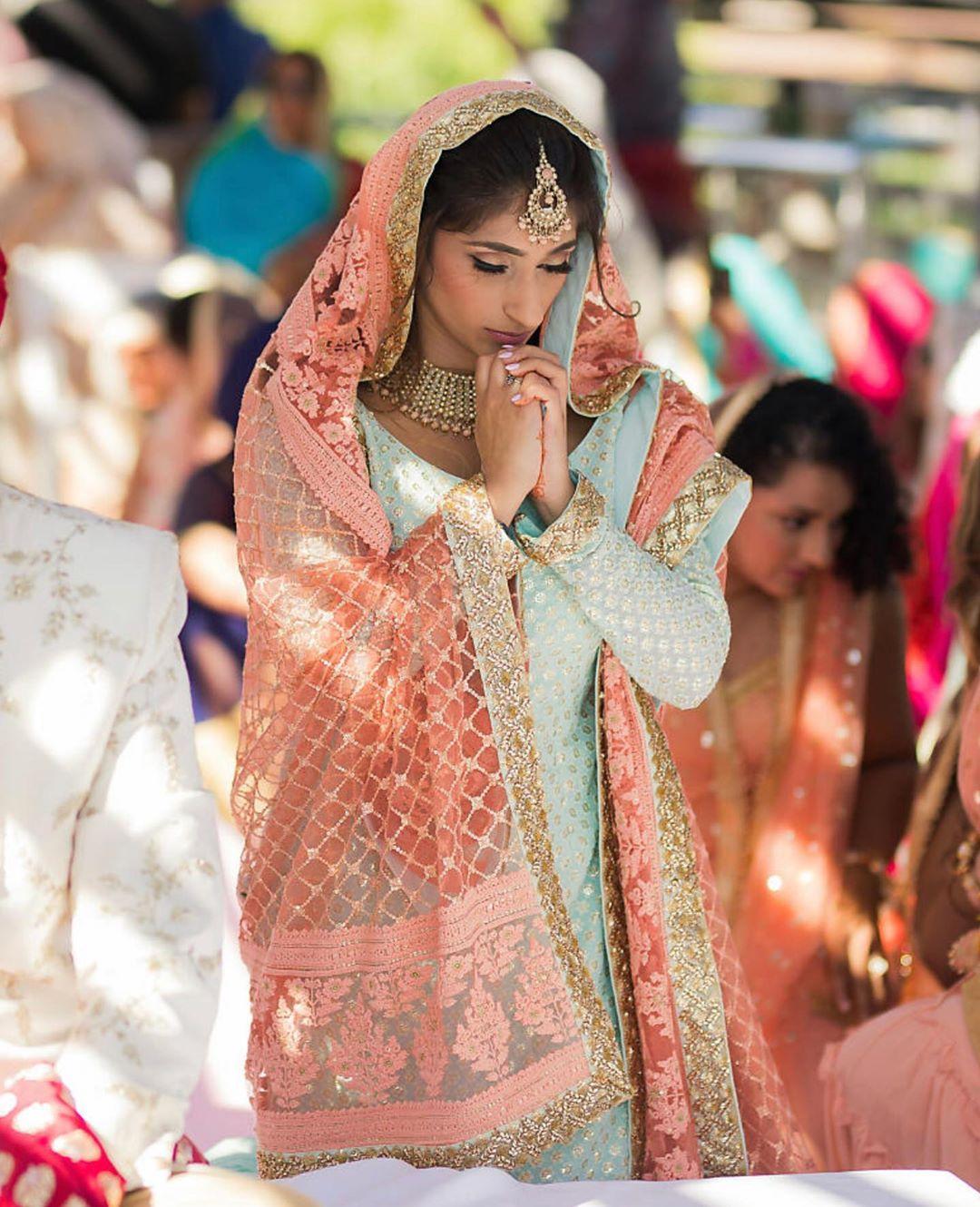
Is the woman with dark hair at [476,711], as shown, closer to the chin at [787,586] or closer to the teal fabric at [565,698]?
the teal fabric at [565,698]

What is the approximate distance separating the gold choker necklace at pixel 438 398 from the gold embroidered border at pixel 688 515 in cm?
25

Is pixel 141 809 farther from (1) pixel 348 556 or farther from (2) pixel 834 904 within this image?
(2) pixel 834 904

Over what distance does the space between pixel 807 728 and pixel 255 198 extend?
5328 mm

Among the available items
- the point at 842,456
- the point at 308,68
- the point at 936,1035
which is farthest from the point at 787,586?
the point at 308,68

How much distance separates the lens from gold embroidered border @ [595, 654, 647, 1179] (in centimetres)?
216

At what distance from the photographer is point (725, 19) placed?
39.3 ft

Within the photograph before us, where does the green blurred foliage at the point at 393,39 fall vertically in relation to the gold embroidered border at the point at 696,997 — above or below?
above

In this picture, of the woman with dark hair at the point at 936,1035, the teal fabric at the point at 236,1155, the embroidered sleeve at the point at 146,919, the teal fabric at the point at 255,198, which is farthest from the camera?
the teal fabric at the point at 255,198

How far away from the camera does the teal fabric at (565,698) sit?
215cm

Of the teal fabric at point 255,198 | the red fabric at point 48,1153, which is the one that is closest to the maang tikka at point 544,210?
the red fabric at point 48,1153

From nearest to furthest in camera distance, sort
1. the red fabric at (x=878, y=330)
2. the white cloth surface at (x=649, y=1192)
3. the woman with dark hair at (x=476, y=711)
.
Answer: the white cloth surface at (x=649, y=1192) < the woman with dark hair at (x=476, y=711) < the red fabric at (x=878, y=330)

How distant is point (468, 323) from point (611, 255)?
8.4 inches

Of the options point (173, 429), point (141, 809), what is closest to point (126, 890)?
point (141, 809)

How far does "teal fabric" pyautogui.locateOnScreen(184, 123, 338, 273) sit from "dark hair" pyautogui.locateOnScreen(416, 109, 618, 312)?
555cm
